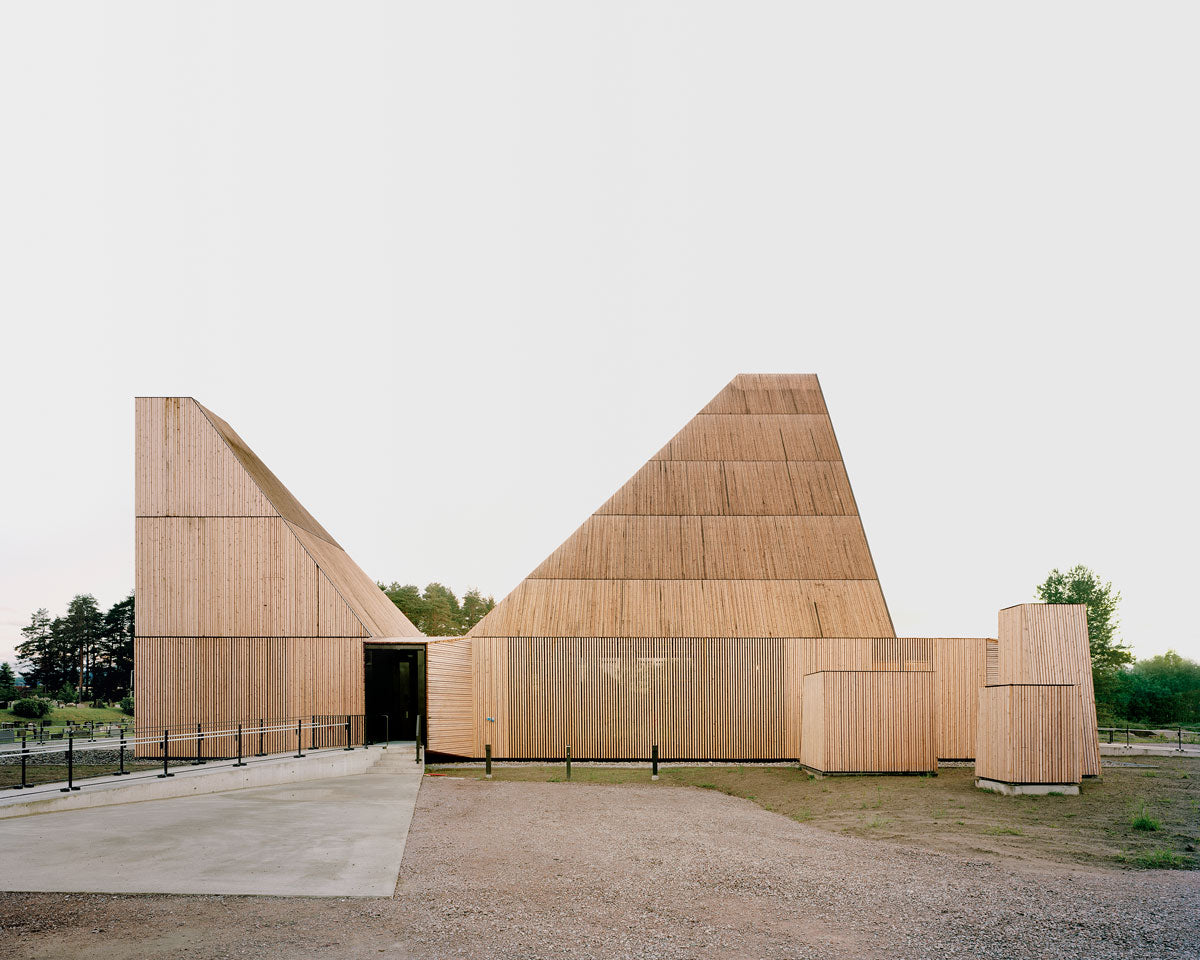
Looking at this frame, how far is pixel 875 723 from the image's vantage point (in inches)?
762

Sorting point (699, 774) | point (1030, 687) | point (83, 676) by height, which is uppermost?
point (1030, 687)

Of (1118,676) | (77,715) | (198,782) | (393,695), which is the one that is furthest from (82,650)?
(1118,676)

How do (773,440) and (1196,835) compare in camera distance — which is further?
(773,440)

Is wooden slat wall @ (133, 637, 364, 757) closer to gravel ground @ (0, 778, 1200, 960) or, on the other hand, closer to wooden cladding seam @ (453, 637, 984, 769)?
wooden cladding seam @ (453, 637, 984, 769)

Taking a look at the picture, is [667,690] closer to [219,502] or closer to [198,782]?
[198,782]

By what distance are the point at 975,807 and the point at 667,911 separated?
8.63 metres

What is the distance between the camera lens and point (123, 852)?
405 inches

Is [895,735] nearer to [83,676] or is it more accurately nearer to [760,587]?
[760,587]

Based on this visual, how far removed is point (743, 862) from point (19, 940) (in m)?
7.20

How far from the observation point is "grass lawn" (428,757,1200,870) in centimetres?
1170

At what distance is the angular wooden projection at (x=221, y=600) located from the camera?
22234 millimetres

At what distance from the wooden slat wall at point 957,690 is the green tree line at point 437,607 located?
53.4 metres

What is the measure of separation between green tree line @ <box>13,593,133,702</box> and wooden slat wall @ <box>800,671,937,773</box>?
61377 mm

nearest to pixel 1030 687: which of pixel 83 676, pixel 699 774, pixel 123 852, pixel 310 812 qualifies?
pixel 699 774
